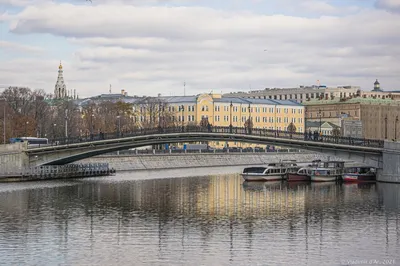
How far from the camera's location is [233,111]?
16188 centimetres

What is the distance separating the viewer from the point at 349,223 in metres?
47.8

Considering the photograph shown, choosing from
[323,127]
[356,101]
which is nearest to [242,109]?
[323,127]

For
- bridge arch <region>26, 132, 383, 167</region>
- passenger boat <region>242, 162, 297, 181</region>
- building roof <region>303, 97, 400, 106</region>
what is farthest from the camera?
building roof <region>303, 97, 400, 106</region>

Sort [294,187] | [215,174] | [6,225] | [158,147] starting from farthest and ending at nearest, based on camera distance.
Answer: [158,147] < [215,174] < [294,187] < [6,225]

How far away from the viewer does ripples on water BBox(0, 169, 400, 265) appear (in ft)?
122

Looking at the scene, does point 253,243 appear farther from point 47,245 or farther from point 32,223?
point 32,223

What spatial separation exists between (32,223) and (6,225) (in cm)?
166

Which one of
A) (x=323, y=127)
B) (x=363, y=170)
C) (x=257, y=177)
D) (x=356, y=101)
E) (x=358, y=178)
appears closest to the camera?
(x=358, y=178)

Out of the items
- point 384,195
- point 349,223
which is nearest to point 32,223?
point 349,223

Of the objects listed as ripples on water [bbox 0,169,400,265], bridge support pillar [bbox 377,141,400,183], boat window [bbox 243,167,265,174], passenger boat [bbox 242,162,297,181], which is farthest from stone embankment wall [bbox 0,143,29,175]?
bridge support pillar [bbox 377,141,400,183]

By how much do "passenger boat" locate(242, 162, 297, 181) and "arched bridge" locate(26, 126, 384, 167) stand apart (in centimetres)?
553

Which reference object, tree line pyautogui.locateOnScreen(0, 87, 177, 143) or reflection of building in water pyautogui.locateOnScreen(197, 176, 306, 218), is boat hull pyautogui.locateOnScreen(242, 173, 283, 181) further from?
tree line pyautogui.locateOnScreen(0, 87, 177, 143)

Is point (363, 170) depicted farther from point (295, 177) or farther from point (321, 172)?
point (295, 177)

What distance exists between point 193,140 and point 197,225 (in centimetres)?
3321
